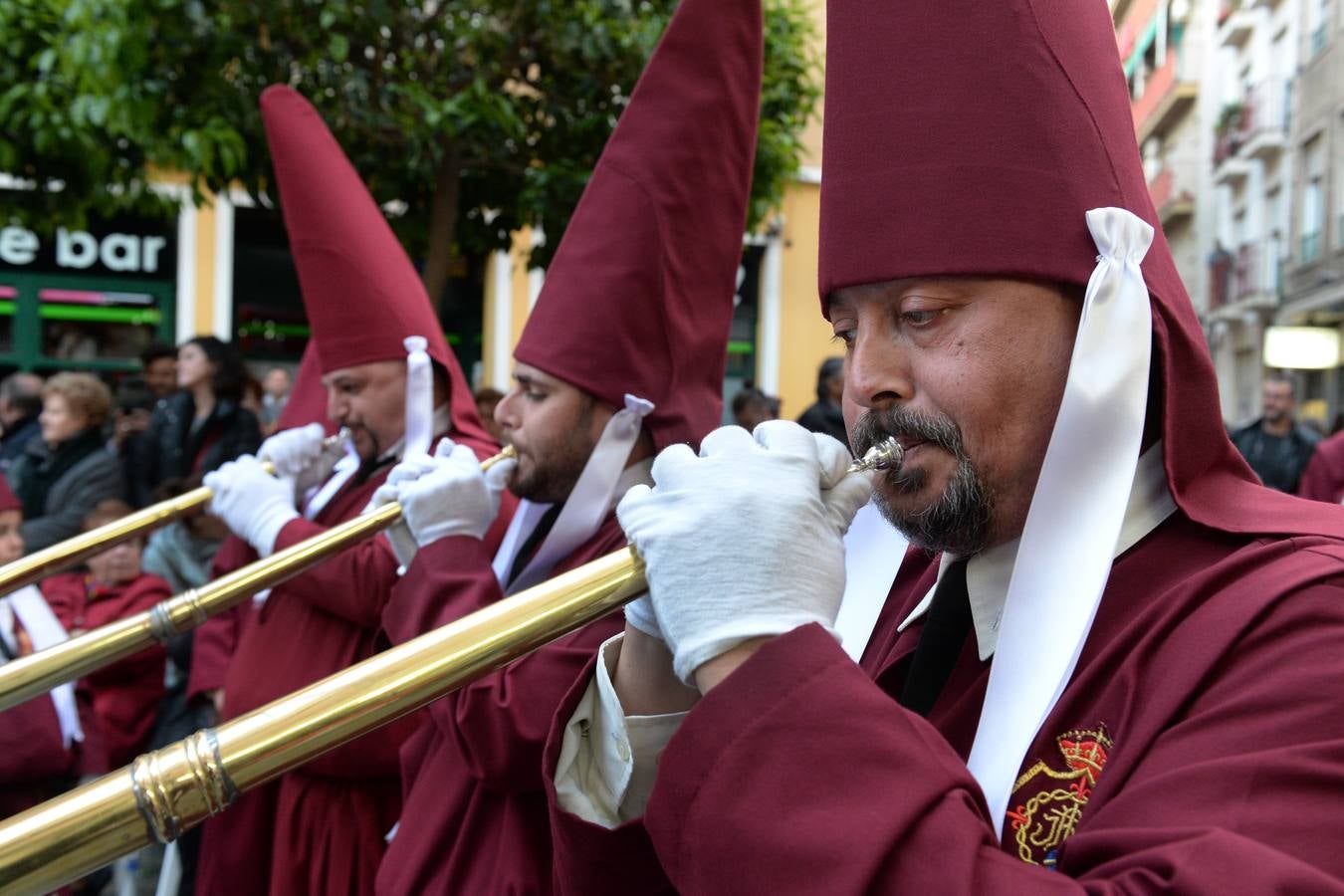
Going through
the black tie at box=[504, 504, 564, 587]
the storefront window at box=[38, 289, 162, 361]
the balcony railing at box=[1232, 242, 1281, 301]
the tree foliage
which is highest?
the balcony railing at box=[1232, 242, 1281, 301]

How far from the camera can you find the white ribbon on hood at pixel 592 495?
9.21 ft

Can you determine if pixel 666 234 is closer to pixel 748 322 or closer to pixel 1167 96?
pixel 748 322

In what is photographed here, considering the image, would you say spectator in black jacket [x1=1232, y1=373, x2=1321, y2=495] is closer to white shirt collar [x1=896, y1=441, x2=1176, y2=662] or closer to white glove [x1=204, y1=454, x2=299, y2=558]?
white glove [x1=204, y1=454, x2=299, y2=558]

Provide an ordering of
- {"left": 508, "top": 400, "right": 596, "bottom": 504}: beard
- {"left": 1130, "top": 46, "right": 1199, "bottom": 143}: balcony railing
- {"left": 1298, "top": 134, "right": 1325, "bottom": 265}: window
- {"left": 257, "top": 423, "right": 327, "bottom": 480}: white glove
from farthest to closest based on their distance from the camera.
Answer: {"left": 1130, "top": 46, "right": 1199, "bottom": 143}: balcony railing
{"left": 1298, "top": 134, "right": 1325, "bottom": 265}: window
{"left": 257, "top": 423, "right": 327, "bottom": 480}: white glove
{"left": 508, "top": 400, "right": 596, "bottom": 504}: beard

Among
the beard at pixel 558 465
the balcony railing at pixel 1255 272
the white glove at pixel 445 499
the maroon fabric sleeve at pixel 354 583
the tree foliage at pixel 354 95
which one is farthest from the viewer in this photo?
the balcony railing at pixel 1255 272

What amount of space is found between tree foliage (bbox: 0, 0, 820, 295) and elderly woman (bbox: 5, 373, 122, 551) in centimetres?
115

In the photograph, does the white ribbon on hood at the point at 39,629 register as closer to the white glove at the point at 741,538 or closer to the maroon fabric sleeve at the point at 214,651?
the maroon fabric sleeve at the point at 214,651

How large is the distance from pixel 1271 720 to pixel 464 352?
13109 mm

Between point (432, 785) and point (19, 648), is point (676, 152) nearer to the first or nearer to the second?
point (432, 785)

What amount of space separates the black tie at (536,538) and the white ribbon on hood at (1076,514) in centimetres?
176

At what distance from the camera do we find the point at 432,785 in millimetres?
2580

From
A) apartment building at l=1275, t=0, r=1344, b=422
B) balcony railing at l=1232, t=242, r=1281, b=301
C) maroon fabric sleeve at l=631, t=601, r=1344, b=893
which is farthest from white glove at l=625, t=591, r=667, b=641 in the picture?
balcony railing at l=1232, t=242, r=1281, b=301

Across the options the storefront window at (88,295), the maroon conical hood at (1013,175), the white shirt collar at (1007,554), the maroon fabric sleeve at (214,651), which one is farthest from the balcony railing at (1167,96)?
the white shirt collar at (1007,554)

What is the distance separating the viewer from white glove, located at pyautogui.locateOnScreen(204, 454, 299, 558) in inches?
147
